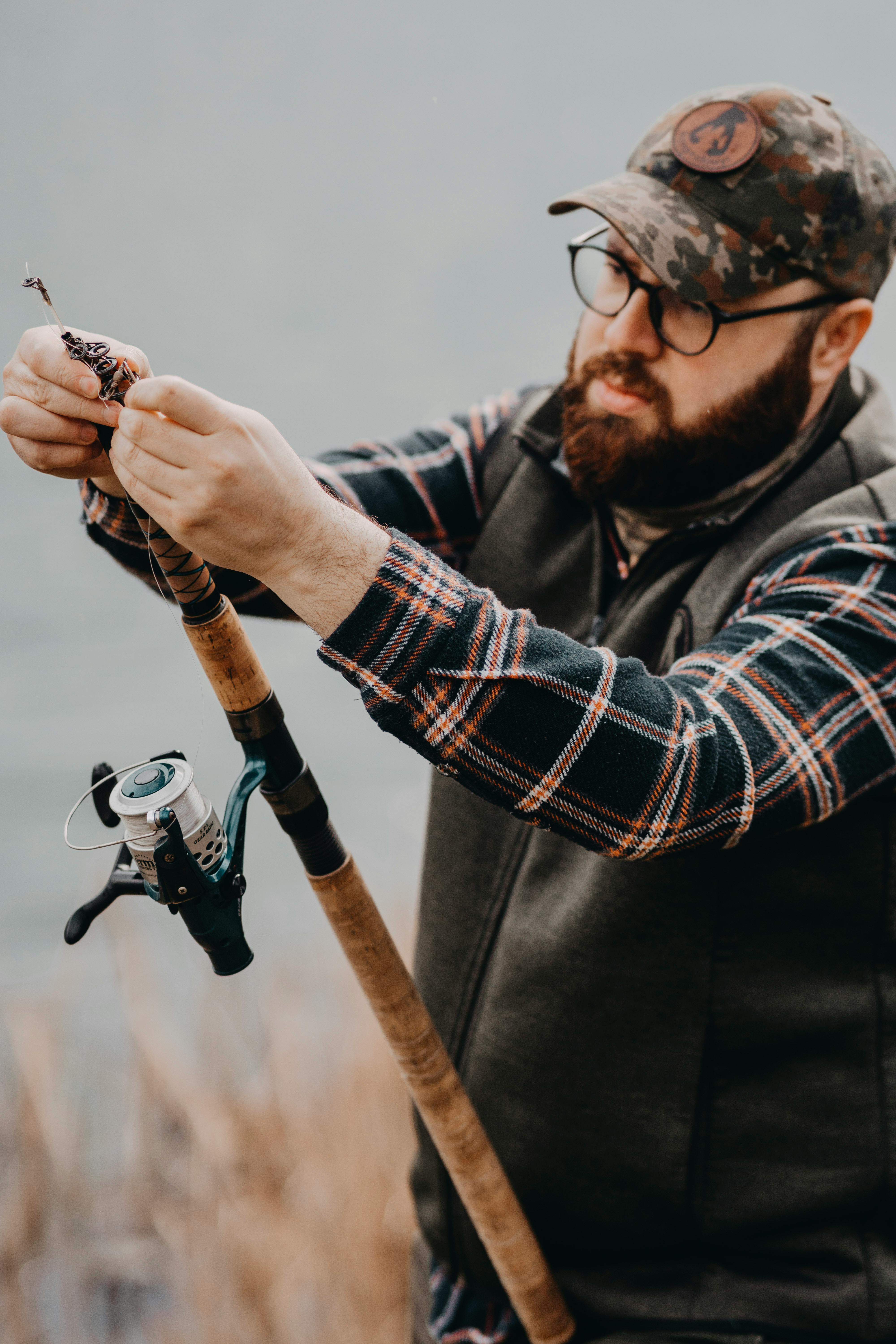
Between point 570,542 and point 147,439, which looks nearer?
point 147,439

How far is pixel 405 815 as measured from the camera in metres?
3.26

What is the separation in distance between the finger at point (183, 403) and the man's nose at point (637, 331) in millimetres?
881

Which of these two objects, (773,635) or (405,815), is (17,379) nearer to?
(773,635)

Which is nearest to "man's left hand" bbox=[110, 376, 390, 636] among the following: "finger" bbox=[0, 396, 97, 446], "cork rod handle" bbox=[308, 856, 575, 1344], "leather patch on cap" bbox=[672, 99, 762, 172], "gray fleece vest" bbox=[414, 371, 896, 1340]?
"finger" bbox=[0, 396, 97, 446]

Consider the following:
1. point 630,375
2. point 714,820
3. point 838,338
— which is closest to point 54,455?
point 714,820

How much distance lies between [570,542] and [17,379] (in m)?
0.95

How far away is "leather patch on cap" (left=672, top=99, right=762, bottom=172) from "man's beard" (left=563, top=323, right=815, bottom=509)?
27 centimetres

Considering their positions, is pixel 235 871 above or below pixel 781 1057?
above

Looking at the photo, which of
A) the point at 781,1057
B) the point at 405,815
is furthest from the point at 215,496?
the point at 405,815

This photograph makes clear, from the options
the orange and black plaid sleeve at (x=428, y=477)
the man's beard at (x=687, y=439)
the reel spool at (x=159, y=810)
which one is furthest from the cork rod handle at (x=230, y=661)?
the man's beard at (x=687, y=439)

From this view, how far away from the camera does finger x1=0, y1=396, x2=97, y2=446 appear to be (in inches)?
A: 37.4

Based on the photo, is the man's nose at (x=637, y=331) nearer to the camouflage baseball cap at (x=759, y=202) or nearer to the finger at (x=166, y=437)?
the camouflage baseball cap at (x=759, y=202)

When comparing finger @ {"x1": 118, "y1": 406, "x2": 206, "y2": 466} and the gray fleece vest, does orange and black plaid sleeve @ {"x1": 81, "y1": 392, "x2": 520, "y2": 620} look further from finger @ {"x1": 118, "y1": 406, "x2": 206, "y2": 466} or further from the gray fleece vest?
finger @ {"x1": 118, "y1": 406, "x2": 206, "y2": 466}

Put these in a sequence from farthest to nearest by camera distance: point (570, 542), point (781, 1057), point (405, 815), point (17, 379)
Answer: point (405, 815) < point (570, 542) < point (781, 1057) < point (17, 379)
